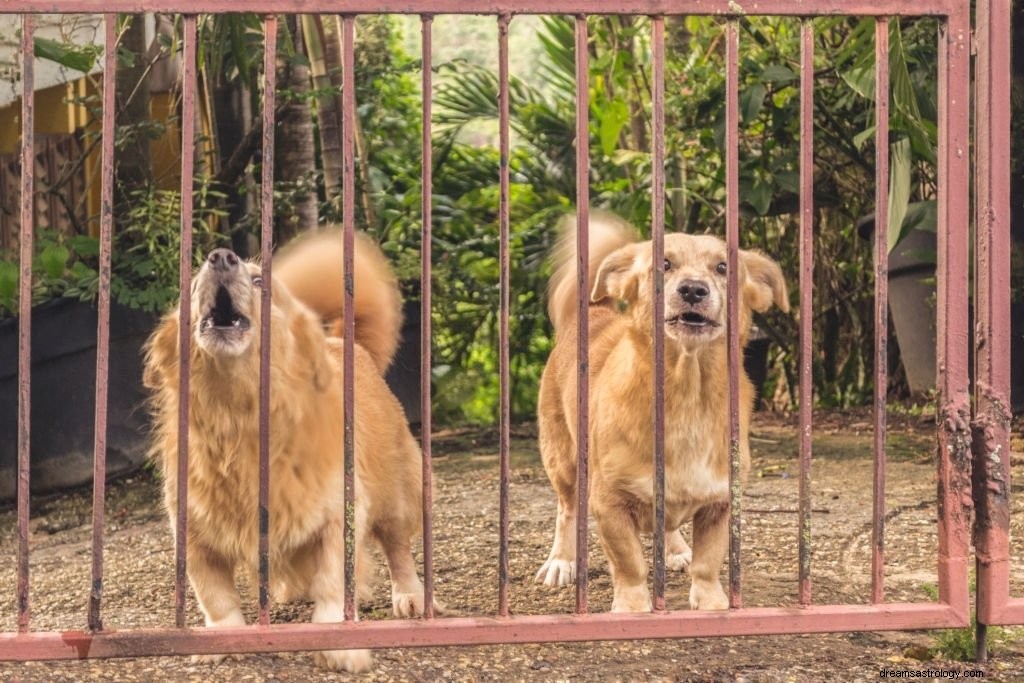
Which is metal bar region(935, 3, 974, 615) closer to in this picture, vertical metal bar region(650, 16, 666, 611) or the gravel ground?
the gravel ground

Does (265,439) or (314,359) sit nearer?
(265,439)

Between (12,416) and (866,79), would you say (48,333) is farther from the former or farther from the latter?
(866,79)

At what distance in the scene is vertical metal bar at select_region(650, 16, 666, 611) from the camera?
288cm

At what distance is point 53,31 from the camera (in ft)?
22.0

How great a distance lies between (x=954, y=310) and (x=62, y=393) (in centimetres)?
406

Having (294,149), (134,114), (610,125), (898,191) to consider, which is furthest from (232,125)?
(898,191)

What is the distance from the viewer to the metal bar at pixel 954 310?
2988mm

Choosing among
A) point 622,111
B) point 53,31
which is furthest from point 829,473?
point 53,31

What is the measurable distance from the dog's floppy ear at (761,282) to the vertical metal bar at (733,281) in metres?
1.07

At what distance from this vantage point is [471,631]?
114 inches

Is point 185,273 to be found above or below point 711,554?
above

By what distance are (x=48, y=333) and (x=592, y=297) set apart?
8.93 feet

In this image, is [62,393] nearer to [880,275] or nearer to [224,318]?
[224,318]

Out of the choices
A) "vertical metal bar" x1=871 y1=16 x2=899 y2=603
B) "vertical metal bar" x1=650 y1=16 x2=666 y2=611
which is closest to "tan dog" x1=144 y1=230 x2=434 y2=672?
"vertical metal bar" x1=650 y1=16 x2=666 y2=611
